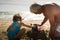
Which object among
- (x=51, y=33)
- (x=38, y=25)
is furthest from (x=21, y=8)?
(x=51, y=33)

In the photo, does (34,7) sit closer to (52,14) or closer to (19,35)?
(52,14)

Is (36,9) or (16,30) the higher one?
(36,9)

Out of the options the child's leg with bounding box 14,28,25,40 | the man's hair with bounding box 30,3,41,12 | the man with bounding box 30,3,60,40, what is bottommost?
the child's leg with bounding box 14,28,25,40

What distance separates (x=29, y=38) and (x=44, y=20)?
31 centimetres

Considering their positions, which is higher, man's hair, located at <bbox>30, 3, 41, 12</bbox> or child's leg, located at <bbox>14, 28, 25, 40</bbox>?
man's hair, located at <bbox>30, 3, 41, 12</bbox>

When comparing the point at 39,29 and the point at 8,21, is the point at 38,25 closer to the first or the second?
the point at 39,29

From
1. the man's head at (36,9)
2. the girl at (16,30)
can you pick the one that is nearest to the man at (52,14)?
the man's head at (36,9)

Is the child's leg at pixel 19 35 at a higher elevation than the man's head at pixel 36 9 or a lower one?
lower

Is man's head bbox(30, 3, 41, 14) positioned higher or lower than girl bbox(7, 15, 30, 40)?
higher

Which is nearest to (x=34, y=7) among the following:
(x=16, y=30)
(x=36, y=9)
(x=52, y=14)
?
(x=36, y=9)

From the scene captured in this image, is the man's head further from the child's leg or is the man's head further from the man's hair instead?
the child's leg

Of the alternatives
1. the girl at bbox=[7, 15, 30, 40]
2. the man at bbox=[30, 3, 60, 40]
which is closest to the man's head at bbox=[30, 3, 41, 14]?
the man at bbox=[30, 3, 60, 40]

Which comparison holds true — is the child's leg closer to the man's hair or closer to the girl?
the girl

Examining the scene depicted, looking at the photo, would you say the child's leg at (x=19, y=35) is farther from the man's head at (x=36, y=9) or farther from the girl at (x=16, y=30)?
the man's head at (x=36, y=9)
